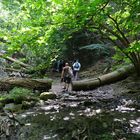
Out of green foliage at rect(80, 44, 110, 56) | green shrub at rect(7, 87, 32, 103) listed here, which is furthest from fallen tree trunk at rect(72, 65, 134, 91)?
green foliage at rect(80, 44, 110, 56)

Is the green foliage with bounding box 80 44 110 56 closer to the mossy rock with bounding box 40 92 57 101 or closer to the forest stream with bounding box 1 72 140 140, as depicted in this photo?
the forest stream with bounding box 1 72 140 140

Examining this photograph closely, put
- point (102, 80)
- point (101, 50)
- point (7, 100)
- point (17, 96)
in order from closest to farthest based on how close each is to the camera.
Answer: point (7, 100) → point (17, 96) → point (102, 80) → point (101, 50)

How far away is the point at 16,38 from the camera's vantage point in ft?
35.4

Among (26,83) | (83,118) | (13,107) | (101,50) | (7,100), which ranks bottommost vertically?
(83,118)

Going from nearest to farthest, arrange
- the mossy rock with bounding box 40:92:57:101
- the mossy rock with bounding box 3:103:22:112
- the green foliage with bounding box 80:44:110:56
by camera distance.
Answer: the mossy rock with bounding box 3:103:22:112 → the mossy rock with bounding box 40:92:57:101 → the green foliage with bounding box 80:44:110:56

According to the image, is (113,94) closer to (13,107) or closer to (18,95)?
(18,95)

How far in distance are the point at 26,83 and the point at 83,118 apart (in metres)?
5.99

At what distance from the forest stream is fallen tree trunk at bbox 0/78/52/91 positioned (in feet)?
4.41

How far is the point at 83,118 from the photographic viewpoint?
9156 mm

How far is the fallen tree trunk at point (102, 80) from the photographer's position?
15.7 meters

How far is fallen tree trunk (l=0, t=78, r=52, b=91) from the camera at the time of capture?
45.6 feet

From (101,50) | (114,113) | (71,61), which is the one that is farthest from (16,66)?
(114,113)

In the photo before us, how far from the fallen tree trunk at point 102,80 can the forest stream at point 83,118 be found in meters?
1.46

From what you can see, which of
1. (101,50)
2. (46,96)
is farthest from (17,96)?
(101,50)
